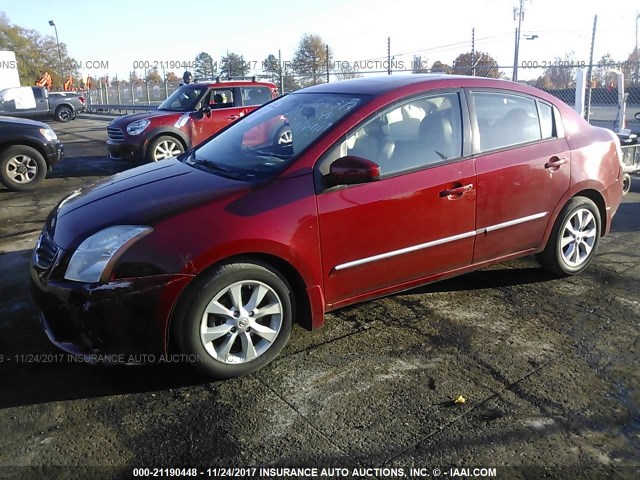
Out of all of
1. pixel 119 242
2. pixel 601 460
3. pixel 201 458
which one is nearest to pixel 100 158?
pixel 119 242

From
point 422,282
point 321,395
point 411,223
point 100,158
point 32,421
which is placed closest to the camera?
point 32,421

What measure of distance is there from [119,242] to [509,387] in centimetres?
230

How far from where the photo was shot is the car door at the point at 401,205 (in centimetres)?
345

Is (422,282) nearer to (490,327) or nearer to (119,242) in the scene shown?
(490,327)

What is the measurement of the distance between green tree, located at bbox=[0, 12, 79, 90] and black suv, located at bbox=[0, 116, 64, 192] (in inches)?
2307

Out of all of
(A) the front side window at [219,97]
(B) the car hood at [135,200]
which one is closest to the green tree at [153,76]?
(A) the front side window at [219,97]

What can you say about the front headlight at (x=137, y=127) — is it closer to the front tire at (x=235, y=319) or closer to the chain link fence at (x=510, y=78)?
the chain link fence at (x=510, y=78)

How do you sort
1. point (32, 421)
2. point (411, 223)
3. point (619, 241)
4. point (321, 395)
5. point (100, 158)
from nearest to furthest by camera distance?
point (32, 421) < point (321, 395) < point (411, 223) < point (619, 241) < point (100, 158)

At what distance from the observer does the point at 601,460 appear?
8.29 feet

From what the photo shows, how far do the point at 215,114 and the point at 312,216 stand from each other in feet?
26.6

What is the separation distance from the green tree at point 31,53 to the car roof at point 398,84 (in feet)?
213

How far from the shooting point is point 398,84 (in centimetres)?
392

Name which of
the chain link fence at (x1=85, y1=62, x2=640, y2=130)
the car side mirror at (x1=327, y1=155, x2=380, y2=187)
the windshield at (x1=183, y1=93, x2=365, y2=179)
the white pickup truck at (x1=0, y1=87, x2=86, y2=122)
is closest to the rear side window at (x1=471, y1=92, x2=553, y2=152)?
the windshield at (x1=183, y1=93, x2=365, y2=179)

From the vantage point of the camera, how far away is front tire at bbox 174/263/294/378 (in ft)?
9.97
